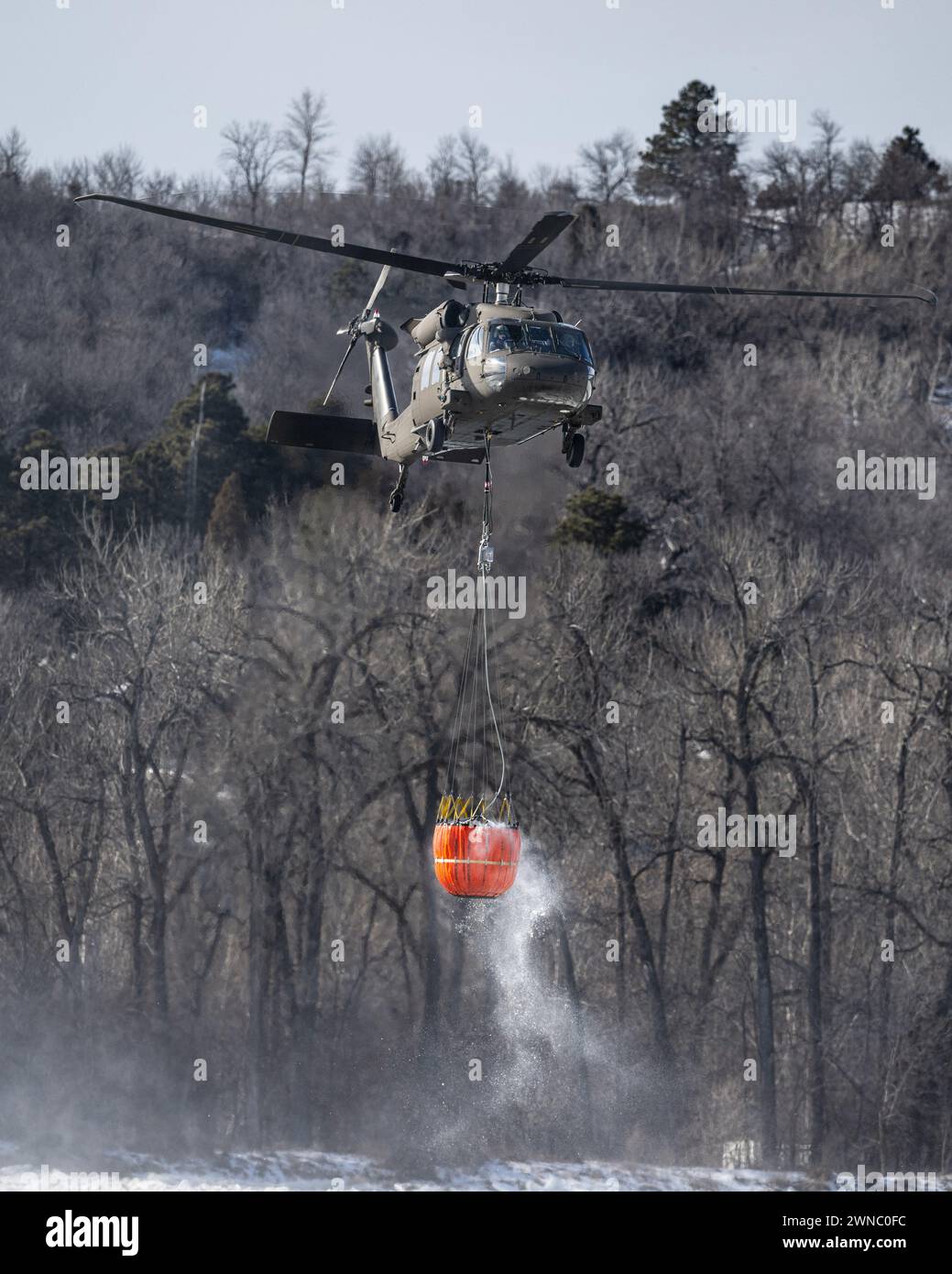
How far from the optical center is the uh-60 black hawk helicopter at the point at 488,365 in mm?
Result: 18969

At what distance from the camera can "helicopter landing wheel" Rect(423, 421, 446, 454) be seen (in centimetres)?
2039

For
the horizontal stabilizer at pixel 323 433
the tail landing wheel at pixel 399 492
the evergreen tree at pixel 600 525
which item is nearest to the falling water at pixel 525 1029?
the evergreen tree at pixel 600 525

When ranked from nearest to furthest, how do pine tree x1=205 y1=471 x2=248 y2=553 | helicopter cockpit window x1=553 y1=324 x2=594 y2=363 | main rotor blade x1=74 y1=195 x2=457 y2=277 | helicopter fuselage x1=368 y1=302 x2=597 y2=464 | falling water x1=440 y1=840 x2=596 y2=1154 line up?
main rotor blade x1=74 y1=195 x2=457 y2=277 < helicopter fuselage x1=368 y1=302 x2=597 y2=464 < helicopter cockpit window x1=553 y1=324 x2=594 y2=363 < falling water x1=440 y1=840 x2=596 y2=1154 < pine tree x1=205 y1=471 x2=248 y2=553

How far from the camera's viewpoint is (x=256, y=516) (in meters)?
62.4

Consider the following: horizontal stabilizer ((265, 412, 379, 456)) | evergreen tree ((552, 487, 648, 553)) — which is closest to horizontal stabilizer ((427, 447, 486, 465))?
horizontal stabilizer ((265, 412, 379, 456))

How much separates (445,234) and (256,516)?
4536cm

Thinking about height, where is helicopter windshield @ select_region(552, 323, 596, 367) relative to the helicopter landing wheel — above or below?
above

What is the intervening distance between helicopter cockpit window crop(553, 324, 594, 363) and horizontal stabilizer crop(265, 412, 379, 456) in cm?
335

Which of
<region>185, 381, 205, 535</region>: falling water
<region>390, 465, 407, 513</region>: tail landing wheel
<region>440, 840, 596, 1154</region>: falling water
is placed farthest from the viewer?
<region>185, 381, 205, 535</region>: falling water

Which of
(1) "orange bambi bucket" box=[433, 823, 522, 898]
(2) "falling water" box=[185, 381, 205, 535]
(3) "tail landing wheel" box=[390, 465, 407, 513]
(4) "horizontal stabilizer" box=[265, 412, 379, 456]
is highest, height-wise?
(2) "falling water" box=[185, 381, 205, 535]

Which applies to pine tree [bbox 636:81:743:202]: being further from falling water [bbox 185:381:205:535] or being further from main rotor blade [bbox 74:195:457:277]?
main rotor blade [bbox 74:195:457:277]

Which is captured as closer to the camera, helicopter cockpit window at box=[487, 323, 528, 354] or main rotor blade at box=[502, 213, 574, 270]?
main rotor blade at box=[502, 213, 574, 270]

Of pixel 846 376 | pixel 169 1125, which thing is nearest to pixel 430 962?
pixel 169 1125
